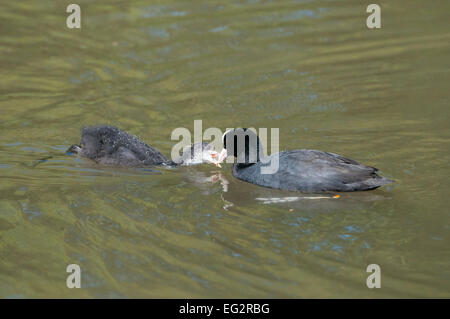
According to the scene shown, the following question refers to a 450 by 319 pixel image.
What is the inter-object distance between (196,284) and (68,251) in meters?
1.25

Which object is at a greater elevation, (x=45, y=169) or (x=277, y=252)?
(x=45, y=169)

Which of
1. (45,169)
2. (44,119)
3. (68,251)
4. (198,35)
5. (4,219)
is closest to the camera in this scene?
(68,251)

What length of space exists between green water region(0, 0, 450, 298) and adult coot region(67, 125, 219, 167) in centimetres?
18

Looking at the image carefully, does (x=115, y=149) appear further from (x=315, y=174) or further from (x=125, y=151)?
(x=315, y=174)

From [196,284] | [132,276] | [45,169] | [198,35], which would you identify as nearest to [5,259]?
[132,276]

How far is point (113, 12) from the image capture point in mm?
12688

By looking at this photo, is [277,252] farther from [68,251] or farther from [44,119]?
[44,119]

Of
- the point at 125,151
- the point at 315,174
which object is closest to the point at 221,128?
the point at 125,151

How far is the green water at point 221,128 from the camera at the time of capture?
531 cm

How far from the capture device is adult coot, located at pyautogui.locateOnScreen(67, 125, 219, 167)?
793 centimetres

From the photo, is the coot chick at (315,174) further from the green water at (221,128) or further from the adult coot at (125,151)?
the adult coot at (125,151)

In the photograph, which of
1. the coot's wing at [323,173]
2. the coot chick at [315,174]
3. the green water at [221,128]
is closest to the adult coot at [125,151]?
the green water at [221,128]

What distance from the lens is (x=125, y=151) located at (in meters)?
7.95

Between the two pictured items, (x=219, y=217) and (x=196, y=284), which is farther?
(x=219, y=217)
